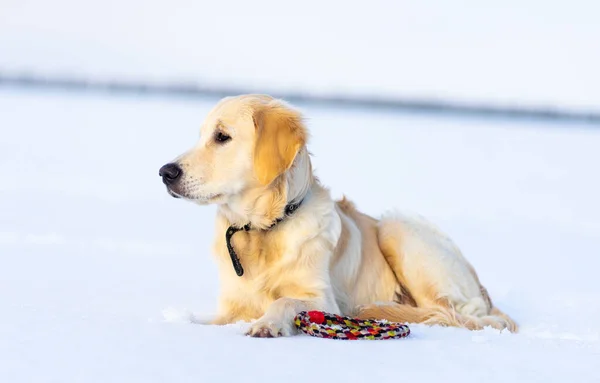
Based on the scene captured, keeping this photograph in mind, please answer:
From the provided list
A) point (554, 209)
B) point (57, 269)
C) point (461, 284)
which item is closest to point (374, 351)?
point (461, 284)

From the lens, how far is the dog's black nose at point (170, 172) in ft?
13.8

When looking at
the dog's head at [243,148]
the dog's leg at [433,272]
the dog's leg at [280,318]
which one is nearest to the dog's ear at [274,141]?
the dog's head at [243,148]

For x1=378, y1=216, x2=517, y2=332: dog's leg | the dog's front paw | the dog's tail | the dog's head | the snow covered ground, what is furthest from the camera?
x1=378, y1=216, x2=517, y2=332: dog's leg

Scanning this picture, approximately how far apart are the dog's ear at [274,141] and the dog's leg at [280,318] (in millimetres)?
605

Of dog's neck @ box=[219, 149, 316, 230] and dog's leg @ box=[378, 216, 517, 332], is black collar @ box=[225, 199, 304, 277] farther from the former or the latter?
dog's leg @ box=[378, 216, 517, 332]

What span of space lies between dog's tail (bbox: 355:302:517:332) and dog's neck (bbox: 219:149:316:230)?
67 cm

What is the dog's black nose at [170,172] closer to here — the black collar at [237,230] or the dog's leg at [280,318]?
the black collar at [237,230]

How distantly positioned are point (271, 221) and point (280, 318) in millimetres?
715

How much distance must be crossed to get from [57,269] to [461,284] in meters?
2.53

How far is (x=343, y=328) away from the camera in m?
3.83

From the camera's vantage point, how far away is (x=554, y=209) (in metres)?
11.4

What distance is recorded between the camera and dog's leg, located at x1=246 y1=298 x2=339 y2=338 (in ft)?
12.3

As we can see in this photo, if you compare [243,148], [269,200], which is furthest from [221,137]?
[269,200]

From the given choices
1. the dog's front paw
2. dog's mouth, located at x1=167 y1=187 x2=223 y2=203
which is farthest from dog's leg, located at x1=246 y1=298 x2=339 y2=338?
dog's mouth, located at x1=167 y1=187 x2=223 y2=203
